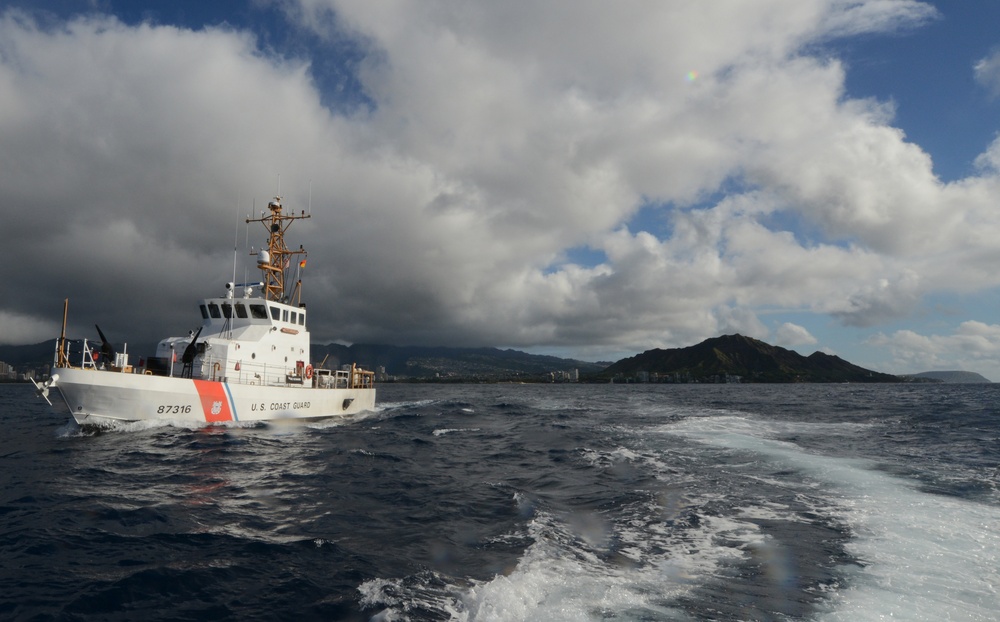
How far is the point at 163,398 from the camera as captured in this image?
2106 cm

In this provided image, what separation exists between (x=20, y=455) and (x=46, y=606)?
48.1ft

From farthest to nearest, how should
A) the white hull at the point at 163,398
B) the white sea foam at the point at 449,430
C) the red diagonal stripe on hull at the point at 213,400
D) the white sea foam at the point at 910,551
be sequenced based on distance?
1. the white sea foam at the point at 449,430
2. the red diagonal stripe on hull at the point at 213,400
3. the white hull at the point at 163,398
4. the white sea foam at the point at 910,551

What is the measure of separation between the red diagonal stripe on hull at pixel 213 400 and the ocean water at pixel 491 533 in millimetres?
3054

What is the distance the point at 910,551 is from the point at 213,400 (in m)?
24.0

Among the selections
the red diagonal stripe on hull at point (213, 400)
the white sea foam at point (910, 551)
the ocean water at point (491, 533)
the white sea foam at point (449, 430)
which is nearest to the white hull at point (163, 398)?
the red diagonal stripe on hull at point (213, 400)

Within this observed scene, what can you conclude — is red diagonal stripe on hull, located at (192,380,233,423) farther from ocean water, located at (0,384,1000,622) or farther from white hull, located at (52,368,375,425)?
ocean water, located at (0,384,1000,622)

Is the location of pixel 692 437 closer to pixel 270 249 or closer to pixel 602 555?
pixel 602 555

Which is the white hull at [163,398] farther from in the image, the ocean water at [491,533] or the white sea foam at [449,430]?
the white sea foam at [449,430]

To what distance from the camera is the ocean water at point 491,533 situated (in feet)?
21.1

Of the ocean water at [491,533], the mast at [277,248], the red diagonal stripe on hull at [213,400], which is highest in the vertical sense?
the mast at [277,248]

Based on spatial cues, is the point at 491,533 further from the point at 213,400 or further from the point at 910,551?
the point at 213,400

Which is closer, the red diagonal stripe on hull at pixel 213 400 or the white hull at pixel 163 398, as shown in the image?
the white hull at pixel 163 398

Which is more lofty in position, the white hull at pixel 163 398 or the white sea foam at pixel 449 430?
the white hull at pixel 163 398

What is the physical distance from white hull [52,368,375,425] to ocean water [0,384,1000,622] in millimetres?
1520
